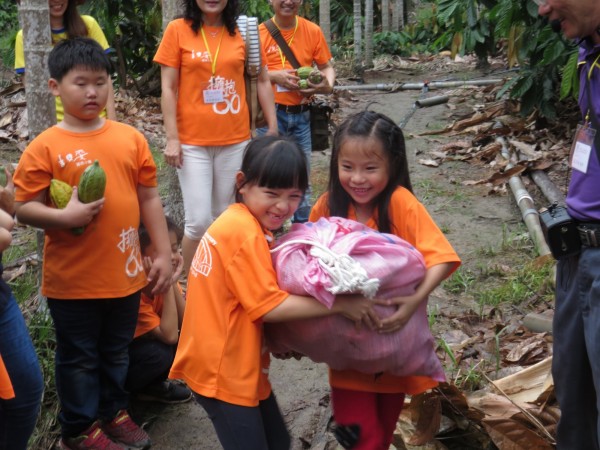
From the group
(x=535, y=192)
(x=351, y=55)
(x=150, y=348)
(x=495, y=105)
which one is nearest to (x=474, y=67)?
(x=351, y=55)

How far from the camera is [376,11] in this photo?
24.4m

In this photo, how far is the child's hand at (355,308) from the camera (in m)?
2.38

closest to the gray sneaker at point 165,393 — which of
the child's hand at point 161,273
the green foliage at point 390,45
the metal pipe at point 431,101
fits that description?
the child's hand at point 161,273

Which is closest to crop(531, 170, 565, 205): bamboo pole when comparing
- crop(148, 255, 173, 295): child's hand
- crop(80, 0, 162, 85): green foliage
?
crop(148, 255, 173, 295): child's hand

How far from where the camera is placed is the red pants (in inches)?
111

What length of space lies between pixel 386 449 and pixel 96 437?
1.34 metres

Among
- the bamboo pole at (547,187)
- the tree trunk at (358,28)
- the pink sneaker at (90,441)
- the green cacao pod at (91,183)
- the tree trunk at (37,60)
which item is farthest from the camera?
the tree trunk at (358,28)

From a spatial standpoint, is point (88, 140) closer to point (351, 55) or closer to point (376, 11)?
point (351, 55)

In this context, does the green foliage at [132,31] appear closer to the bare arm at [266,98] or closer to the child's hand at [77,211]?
the bare arm at [266,98]

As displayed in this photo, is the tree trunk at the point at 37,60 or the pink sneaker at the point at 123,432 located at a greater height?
the tree trunk at the point at 37,60

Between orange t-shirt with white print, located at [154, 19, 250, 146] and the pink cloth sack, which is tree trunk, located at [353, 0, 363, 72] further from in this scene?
the pink cloth sack

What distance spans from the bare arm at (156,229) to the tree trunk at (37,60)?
1031 millimetres

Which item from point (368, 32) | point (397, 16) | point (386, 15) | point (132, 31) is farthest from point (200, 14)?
point (397, 16)

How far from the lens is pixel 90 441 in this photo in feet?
10.9
